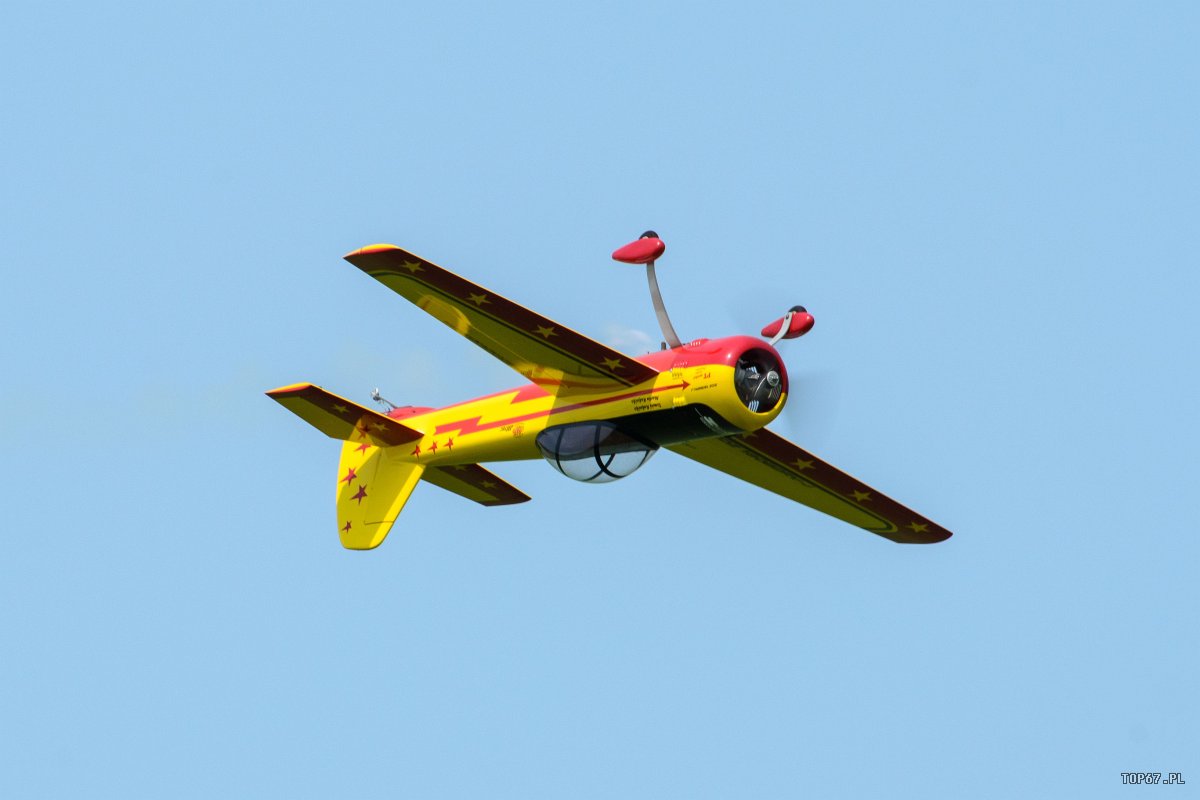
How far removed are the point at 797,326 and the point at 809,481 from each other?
3857 mm

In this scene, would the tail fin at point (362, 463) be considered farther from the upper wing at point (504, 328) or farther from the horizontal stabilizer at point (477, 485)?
the upper wing at point (504, 328)

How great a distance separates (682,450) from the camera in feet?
98.2

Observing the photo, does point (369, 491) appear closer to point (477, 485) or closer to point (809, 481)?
point (477, 485)

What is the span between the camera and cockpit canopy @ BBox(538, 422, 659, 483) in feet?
91.8

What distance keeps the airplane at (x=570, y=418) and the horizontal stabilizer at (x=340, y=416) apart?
→ 0.02m

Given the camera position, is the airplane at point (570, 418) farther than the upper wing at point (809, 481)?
No

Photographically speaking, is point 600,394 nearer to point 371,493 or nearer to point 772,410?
point 772,410

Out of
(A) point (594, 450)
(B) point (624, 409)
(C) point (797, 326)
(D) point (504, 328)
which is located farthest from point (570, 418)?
(C) point (797, 326)

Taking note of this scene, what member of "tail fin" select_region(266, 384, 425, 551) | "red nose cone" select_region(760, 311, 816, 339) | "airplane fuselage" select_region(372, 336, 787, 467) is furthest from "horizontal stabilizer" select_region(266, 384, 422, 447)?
"red nose cone" select_region(760, 311, 816, 339)

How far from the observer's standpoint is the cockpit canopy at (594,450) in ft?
91.8

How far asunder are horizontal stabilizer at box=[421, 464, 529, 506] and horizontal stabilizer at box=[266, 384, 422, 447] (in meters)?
1.06

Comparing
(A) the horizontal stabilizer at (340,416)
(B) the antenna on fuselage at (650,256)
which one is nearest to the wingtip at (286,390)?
(A) the horizontal stabilizer at (340,416)

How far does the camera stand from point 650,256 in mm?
27172

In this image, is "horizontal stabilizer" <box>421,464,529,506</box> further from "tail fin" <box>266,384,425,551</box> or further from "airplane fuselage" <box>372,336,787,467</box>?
"airplane fuselage" <box>372,336,787,467</box>
